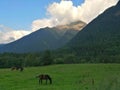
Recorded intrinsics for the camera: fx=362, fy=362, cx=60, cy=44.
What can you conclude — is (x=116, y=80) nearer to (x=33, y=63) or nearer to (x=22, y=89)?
(x=22, y=89)

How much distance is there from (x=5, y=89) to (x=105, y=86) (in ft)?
67.6

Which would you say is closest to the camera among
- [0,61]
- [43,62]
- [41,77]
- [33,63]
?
[41,77]

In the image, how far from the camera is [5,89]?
32.7 m

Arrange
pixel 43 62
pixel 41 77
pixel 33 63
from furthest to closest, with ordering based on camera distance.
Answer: pixel 33 63 → pixel 43 62 → pixel 41 77

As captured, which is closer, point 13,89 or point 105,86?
point 105,86

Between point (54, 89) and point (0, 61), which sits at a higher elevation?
point (0, 61)

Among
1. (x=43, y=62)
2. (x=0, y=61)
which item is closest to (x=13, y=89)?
(x=43, y=62)

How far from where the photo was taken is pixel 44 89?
31.9 m

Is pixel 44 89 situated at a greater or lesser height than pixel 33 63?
lesser

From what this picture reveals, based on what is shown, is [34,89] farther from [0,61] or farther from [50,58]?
[0,61]

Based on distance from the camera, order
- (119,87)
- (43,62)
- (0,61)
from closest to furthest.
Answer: (119,87), (43,62), (0,61)

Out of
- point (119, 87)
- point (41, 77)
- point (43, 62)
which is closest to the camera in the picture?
point (119, 87)

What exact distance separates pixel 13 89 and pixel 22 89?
3.44 feet

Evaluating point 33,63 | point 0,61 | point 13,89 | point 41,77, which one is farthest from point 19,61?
point 13,89
